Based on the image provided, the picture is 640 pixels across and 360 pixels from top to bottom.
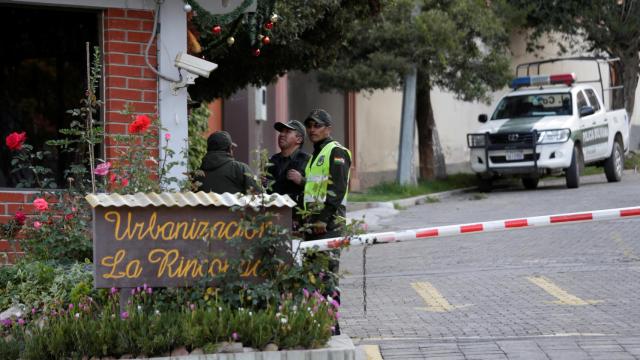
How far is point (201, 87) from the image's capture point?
1575 centimetres

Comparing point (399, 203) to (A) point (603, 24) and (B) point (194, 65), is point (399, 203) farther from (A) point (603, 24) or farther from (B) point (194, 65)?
(B) point (194, 65)

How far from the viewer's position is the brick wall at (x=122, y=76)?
980cm

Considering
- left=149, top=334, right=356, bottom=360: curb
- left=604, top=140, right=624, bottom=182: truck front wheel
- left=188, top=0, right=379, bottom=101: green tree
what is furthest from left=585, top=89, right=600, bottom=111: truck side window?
left=149, top=334, right=356, bottom=360: curb

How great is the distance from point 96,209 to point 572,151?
50.7 feet

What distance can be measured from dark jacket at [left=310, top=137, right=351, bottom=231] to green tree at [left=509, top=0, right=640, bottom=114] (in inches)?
831

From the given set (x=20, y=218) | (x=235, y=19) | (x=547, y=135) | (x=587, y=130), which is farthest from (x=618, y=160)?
(x=20, y=218)

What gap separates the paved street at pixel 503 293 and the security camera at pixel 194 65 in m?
2.38

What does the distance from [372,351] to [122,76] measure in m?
3.67

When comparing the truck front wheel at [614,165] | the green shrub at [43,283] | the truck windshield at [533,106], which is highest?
the truck windshield at [533,106]

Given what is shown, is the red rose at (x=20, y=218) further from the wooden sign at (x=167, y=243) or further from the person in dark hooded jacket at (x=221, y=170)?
the wooden sign at (x=167, y=243)

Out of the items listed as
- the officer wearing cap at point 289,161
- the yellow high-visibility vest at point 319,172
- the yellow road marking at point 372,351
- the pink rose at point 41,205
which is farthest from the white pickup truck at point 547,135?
the pink rose at point 41,205

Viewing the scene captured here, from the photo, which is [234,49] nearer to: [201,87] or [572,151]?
[201,87]

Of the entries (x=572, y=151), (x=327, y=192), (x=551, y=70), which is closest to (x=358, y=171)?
(x=572, y=151)

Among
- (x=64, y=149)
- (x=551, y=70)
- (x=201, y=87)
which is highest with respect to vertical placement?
(x=551, y=70)
